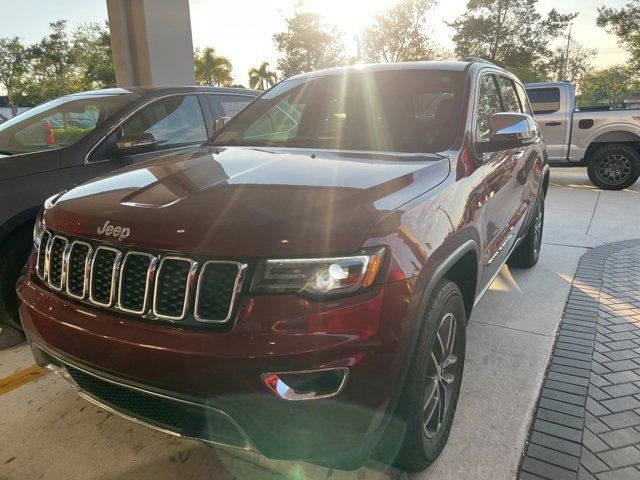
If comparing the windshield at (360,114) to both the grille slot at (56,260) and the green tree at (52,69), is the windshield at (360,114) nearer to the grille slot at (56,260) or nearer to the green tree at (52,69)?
the grille slot at (56,260)

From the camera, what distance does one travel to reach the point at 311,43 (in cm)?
3381

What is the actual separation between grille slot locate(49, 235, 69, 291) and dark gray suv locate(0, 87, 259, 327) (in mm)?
1346

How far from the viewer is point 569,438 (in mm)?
2332

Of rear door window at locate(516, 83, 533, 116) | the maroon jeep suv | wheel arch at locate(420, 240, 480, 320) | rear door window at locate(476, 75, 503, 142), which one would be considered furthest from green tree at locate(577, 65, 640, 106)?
the maroon jeep suv

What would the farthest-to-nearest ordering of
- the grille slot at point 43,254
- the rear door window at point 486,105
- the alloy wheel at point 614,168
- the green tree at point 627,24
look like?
the green tree at point 627,24 → the alloy wheel at point 614,168 → the rear door window at point 486,105 → the grille slot at point 43,254

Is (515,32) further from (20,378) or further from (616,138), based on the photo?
(20,378)

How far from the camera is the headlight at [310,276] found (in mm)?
1607

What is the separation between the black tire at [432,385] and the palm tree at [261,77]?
1757 inches

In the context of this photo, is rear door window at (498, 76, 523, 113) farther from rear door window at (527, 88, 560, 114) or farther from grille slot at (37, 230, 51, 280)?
rear door window at (527, 88, 560, 114)

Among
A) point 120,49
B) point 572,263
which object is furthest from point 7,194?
point 120,49

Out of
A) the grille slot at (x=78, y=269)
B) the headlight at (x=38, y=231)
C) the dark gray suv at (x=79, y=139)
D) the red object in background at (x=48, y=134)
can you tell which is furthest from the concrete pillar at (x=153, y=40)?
the grille slot at (x=78, y=269)

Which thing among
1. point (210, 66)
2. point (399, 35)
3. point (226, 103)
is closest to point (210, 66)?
point (210, 66)

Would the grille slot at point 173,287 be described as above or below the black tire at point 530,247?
above

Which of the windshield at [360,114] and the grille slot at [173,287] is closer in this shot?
the grille slot at [173,287]
